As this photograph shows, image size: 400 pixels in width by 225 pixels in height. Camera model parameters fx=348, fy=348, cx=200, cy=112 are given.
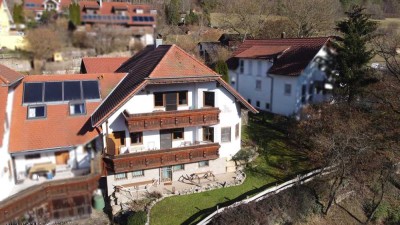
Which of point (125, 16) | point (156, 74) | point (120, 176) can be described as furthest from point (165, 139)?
point (125, 16)

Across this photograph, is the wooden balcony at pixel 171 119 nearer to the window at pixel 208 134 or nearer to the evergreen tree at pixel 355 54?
the window at pixel 208 134

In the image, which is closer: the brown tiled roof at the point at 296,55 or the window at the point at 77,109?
the window at the point at 77,109

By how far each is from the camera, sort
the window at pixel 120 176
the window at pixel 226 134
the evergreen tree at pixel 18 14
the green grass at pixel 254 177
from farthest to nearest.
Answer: the window at pixel 226 134, the window at pixel 120 176, the green grass at pixel 254 177, the evergreen tree at pixel 18 14

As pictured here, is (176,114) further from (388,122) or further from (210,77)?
(388,122)

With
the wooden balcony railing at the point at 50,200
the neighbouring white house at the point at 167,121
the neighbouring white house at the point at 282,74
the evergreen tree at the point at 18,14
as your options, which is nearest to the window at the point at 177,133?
the neighbouring white house at the point at 167,121

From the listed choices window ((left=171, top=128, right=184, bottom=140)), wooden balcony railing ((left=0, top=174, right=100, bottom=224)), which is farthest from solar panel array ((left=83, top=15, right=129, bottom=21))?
window ((left=171, top=128, right=184, bottom=140))

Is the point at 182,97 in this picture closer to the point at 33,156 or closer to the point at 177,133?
the point at 177,133

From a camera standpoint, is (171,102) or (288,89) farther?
(288,89)
